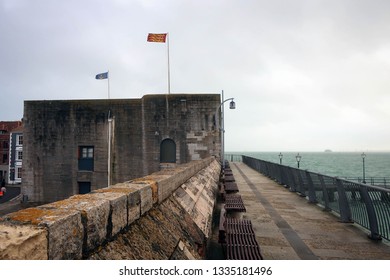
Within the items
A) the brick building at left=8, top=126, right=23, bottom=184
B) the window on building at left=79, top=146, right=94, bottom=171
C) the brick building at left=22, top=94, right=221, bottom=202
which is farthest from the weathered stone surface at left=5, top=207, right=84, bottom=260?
the brick building at left=8, top=126, right=23, bottom=184

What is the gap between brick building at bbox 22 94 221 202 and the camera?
23531 mm

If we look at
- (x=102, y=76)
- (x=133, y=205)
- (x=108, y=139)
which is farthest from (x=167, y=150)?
(x=133, y=205)

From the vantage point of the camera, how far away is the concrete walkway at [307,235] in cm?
489

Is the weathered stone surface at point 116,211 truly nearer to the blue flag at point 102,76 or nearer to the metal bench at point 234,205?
the metal bench at point 234,205

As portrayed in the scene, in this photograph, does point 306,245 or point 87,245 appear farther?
point 306,245

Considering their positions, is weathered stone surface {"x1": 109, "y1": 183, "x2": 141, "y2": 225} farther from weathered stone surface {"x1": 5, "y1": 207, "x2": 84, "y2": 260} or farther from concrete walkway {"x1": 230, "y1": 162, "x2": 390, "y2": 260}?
concrete walkway {"x1": 230, "y1": 162, "x2": 390, "y2": 260}

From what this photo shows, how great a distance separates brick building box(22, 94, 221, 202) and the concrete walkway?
14895 millimetres

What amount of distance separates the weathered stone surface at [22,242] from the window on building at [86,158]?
2503 centimetres

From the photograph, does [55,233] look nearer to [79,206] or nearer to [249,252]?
[79,206]

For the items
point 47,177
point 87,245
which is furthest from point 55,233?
point 47,177

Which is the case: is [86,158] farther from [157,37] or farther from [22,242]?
[22,242]

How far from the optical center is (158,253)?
2307 mm

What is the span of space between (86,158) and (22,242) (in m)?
25.4
